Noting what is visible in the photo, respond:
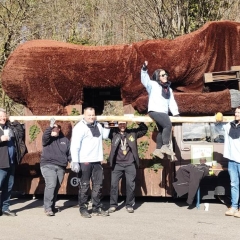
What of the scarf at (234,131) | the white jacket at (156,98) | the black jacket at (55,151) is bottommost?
the black jacket at (55,151)

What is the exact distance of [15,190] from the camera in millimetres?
8852

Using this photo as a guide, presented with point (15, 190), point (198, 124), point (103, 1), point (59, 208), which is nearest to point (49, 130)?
point (59, 208)

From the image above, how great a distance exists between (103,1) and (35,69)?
702 inches

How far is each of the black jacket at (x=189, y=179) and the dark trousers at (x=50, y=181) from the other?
206 centimetres

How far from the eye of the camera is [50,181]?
730cm

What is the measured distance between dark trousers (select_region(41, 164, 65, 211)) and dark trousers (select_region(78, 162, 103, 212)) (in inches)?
17.6

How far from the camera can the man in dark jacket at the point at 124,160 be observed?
7.58 m

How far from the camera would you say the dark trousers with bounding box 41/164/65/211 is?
7309mm

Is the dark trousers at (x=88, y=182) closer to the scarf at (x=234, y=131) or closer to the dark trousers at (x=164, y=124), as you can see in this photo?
the dark trousers at (x=164, y=124)

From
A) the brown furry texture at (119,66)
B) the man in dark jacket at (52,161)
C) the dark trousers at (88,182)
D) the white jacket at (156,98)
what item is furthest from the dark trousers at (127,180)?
the brown furry texture at (119,66)

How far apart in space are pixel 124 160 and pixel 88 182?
82 centimetres

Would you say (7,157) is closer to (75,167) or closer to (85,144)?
(75,167)

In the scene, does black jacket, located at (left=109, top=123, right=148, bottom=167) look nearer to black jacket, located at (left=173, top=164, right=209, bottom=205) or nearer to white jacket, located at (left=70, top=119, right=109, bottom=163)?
white jacket, located at (left=70, top=119, right=109, bottom=163)

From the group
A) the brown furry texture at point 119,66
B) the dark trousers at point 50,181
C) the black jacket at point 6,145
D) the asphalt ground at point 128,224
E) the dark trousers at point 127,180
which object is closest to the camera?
the asphalt ground at point 128,224
